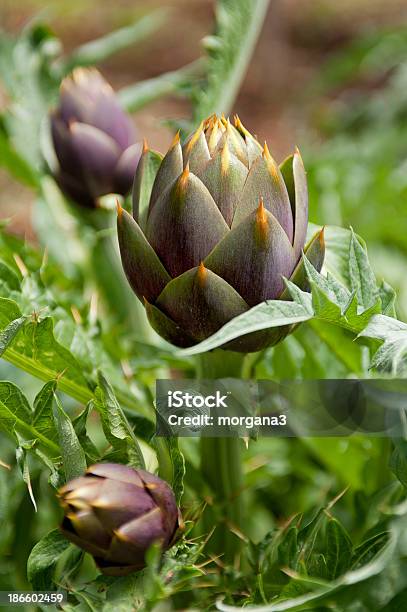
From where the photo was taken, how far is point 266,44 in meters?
2.52

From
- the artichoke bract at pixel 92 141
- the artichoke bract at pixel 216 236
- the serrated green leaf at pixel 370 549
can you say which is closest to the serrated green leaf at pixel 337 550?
the serrated green leaf at pixel 370 549

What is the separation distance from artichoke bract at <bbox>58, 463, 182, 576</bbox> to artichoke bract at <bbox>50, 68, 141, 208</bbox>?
0.32m

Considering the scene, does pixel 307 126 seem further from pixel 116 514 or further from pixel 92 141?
pixel 116 514

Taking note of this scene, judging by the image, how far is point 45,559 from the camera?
439 millimetres

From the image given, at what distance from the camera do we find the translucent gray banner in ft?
1.52

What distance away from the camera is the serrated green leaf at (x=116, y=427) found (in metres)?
0.43

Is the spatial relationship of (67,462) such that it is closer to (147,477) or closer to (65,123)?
(147,477)

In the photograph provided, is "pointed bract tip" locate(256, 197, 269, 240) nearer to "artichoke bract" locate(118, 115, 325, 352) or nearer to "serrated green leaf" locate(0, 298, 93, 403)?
"artichoke bract" locate(118, 115, 325, 352)

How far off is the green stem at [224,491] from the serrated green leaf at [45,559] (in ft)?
0.48

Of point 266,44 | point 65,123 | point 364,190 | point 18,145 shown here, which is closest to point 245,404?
point 65,123

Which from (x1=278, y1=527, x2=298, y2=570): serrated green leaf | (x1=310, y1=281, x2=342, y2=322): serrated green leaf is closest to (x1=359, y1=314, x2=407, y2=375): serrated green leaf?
(x1=310, y1=281, x2=342, y2=322): serrated green leaf

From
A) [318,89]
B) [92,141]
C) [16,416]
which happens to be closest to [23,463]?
[16,416]

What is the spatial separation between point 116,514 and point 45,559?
7cm

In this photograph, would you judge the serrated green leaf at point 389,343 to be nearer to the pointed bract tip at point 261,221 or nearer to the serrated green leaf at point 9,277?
the pointed bract tip at point 261,221
